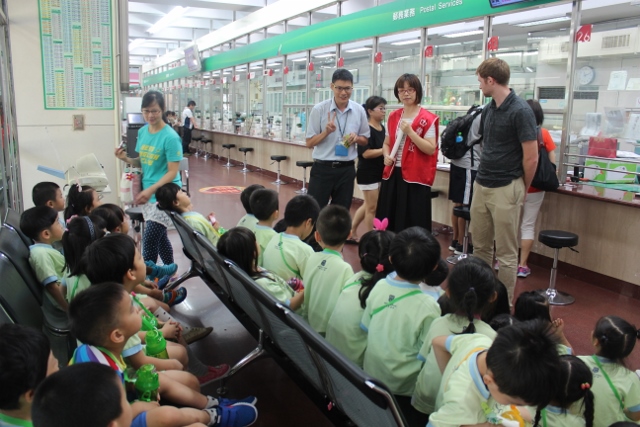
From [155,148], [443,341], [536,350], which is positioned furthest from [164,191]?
[536,350]

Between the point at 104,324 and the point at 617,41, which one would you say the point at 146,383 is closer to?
the point at 104,324

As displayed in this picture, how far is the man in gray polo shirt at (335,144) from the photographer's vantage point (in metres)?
3.91

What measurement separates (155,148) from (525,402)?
2.78 m

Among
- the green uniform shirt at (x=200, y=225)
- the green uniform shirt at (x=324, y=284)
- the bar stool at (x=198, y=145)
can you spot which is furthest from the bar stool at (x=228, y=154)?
the green uniform shirt at (x=324, y=284)

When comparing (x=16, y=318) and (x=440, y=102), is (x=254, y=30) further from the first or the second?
(x=16, y=318)

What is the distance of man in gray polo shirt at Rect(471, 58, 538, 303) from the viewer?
2953 millimetres

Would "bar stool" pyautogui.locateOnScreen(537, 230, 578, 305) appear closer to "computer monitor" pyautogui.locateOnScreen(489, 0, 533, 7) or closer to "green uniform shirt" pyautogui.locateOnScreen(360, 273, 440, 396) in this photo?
"green uniform shirt" pyautogui.locateOnScreen(360, 273, 440, 396)

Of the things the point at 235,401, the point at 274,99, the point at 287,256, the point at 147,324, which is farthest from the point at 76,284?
the point at 274,99

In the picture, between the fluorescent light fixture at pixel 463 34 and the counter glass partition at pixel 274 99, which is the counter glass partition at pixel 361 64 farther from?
the counter glass partition at pixel 274 99

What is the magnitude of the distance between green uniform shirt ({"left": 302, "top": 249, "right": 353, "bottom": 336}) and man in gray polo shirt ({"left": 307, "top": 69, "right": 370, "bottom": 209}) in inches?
65.7

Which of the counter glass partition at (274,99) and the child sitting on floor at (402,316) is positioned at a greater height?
the counter glass partition at (274,99)

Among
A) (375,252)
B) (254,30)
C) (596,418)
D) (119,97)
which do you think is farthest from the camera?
(254,30)

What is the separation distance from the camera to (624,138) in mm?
4312

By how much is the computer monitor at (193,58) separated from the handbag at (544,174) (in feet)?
40.4
